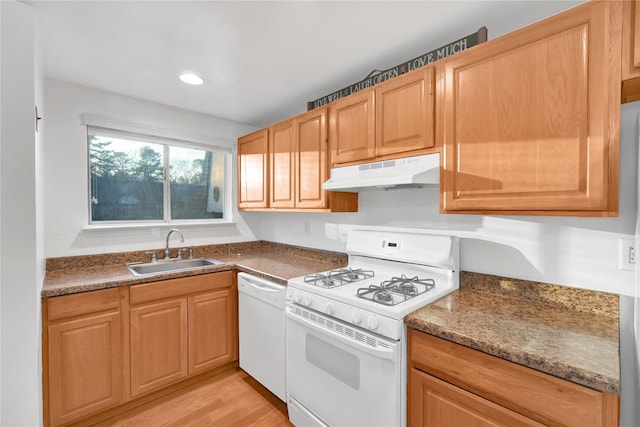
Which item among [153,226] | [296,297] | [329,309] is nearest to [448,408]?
[329,309]

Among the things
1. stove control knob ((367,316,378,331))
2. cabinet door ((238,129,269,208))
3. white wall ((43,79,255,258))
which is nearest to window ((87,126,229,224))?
white wall ((43,79,255,258))

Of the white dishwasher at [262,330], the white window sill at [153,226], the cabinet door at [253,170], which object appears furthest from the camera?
the cabinet door at [253,170]

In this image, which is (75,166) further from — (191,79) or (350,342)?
(350,342)

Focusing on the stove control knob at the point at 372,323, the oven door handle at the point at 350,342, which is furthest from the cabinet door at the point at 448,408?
the stove control knob at the point at 372,323

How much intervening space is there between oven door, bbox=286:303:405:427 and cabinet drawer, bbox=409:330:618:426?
13cm

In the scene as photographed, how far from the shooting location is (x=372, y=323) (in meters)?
1.28

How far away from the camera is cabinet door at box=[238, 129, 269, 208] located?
8.86ft

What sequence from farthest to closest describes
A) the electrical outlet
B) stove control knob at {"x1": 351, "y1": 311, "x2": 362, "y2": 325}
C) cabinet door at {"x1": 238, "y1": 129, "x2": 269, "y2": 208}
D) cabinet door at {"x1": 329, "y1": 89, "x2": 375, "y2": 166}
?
cabinet door at {"x1": 238, "y1": 129, "x2": 269, "y2": 208} < cabinet door at {"x1": 329, "y1": 89, "x2": 375, "y2": 166} < stove control knob at {"x1": 351, "y1": 311, "x2": 362, "y2": 325} < the electrical outlet

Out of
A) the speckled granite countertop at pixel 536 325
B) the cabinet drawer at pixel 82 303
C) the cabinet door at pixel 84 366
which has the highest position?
the speckled granite countertop at pixel 536 325

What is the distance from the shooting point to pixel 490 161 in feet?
4.25

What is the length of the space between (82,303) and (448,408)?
2.12 m

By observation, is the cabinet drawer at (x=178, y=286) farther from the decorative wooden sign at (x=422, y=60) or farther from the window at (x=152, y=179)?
the decorative wooden sign at (x=422, y=60)

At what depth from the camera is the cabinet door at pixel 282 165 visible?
2.39 m

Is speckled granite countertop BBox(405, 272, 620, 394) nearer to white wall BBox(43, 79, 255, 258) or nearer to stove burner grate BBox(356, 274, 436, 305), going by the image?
stove burner grate BBox(356, 274, 436, 305)
